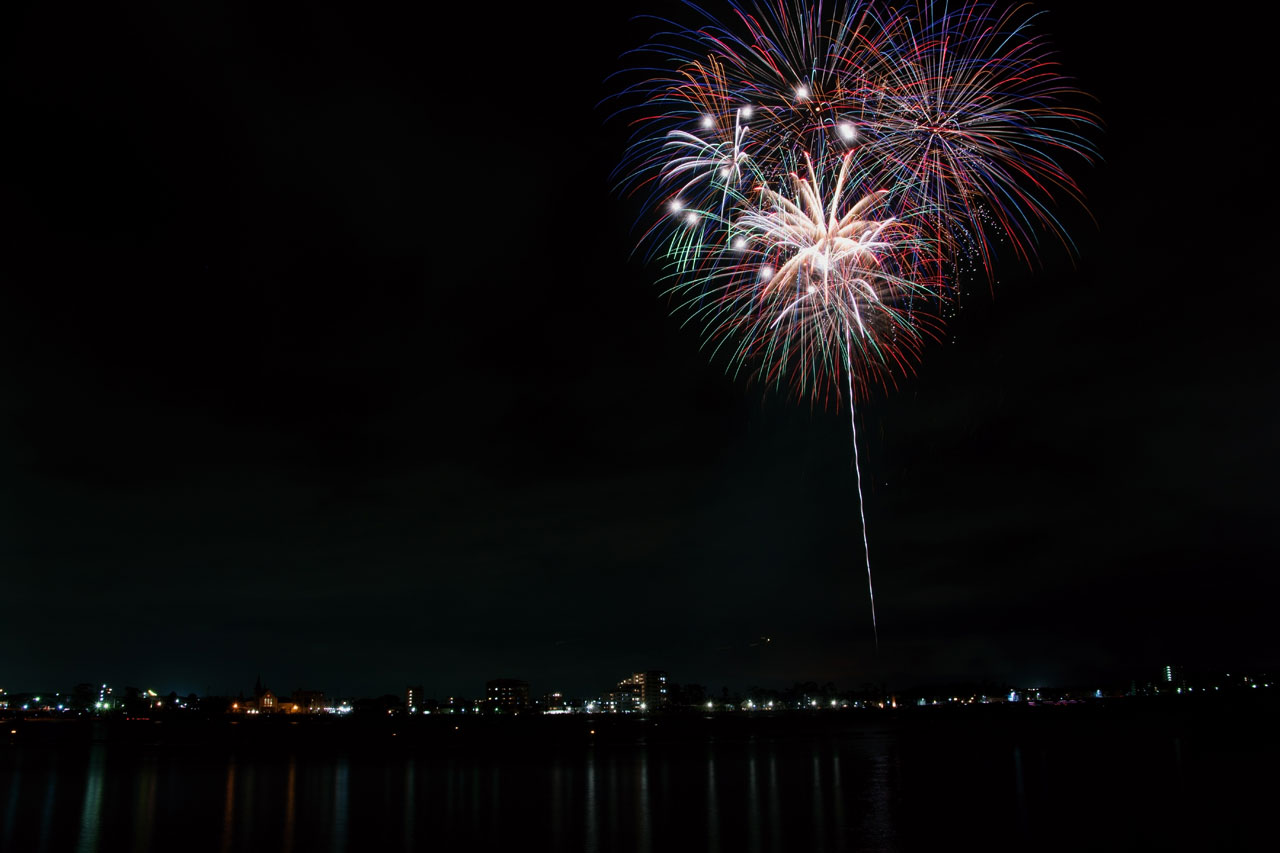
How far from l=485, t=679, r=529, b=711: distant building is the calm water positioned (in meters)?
136

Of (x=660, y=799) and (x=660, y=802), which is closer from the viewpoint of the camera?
(x=660, y=802)

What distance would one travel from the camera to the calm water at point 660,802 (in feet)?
56.7

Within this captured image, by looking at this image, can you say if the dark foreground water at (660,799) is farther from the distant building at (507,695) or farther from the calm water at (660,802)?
the distant building at (507,695)

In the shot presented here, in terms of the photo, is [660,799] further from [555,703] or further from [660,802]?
[555,703]

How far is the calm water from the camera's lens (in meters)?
17.3

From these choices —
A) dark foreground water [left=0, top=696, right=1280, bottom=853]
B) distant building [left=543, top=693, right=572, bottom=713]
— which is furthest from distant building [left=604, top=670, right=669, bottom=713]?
dark foreground water [left=0, top=696, right=1280, bottom=853]

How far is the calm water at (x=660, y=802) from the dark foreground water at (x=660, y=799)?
0.26 ft

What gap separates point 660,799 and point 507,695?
6323 inches

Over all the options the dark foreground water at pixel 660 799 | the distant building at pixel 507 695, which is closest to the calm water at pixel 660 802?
the dark foreground water at pixel 660 799

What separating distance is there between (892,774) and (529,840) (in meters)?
17.4

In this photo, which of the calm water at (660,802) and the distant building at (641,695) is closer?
the calm water at (660,802)

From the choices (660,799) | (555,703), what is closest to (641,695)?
(555,703)

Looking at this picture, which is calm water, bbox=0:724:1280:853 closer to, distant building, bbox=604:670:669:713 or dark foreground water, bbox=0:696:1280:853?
dark foreground water, bbox=0:696:1280:853

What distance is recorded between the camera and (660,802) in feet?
74.6
